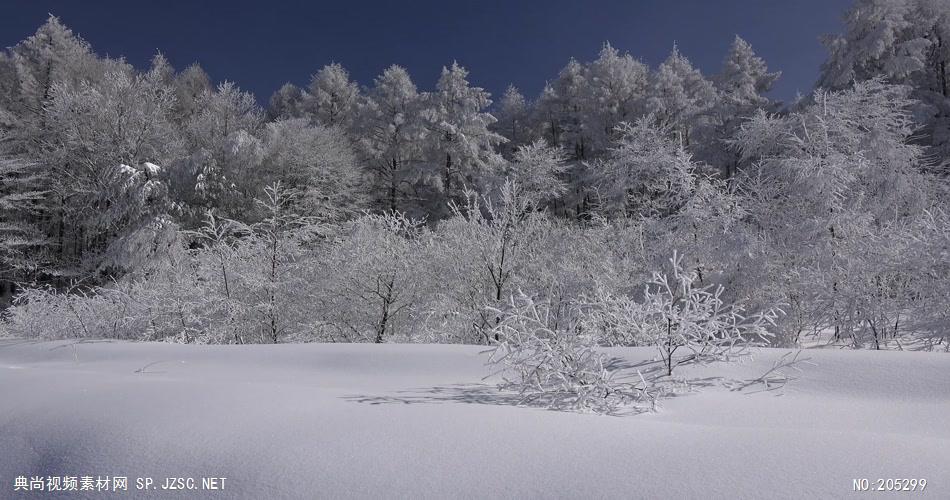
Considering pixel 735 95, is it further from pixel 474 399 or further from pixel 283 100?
pixel 283 100

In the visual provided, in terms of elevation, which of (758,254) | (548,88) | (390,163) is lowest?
(758,254)

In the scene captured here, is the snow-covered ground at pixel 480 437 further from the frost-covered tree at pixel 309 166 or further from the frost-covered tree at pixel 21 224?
the frost-covered tree at pixel 309 166

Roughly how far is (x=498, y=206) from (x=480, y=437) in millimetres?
12589

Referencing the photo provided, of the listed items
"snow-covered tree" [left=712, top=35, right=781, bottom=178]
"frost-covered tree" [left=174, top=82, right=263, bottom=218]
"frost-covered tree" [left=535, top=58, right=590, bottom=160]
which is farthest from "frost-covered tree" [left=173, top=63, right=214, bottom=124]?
"snow-covered tree" [left=712, top=35, right=781, bottom=178]

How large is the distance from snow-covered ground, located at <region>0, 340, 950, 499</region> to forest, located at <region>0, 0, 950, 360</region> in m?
0.65

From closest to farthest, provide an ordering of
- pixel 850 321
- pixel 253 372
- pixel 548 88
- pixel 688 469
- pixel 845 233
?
pixel 688 469 < pixel 253 372 < pixel 850 321 < pixel 845 233 < pixel 548 88

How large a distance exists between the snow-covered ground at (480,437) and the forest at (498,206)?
0.65m

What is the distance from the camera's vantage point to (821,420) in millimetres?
2723

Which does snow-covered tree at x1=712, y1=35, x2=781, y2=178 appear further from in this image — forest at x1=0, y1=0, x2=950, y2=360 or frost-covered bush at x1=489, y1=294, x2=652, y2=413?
frost-covered bush at x1=489, y1=294, x2=652, y2=413

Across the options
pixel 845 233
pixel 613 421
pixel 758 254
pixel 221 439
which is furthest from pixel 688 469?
pixel 845 233

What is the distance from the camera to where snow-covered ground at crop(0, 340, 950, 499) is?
1.79 meters

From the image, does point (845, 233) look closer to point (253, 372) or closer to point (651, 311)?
point (651, 311)

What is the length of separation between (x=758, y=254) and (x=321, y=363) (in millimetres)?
6758

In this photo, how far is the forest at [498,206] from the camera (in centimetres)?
683
